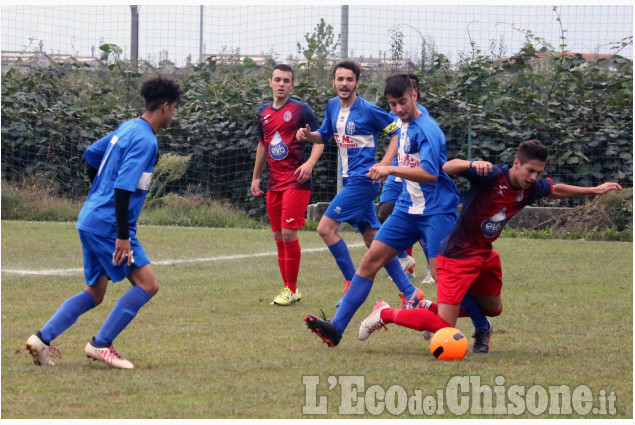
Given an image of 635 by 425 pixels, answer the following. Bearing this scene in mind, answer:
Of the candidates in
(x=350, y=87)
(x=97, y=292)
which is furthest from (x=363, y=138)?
(x=97, y=292)

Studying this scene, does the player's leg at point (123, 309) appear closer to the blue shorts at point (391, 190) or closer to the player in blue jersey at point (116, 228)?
the player in blue jersey at point (116, 228)

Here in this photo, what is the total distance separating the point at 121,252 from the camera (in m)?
4.96

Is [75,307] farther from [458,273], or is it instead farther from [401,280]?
[401,280]

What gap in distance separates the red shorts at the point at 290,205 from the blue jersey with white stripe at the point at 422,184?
1.79m

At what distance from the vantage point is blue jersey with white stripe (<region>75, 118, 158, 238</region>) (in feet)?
16.5

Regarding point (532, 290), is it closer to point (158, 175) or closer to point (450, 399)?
point (450, 399)

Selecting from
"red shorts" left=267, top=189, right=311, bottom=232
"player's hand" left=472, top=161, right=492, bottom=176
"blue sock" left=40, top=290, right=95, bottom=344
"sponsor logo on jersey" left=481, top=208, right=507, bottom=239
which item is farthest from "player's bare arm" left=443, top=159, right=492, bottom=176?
"red shorts" left=267, top=189, right=311, bottom=232

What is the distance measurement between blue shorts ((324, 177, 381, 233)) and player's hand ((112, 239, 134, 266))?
9.28 ft

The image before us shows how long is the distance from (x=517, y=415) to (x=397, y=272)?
302 centimetres

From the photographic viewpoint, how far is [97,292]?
5273mm

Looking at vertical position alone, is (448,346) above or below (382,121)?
below

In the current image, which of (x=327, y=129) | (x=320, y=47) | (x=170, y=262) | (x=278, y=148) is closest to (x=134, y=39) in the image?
(x=320, y=47)

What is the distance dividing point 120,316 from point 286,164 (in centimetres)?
326

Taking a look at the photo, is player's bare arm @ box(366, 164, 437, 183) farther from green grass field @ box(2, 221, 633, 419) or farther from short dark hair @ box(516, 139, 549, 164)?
green grass field @ box(2, 221, 633, 419)
